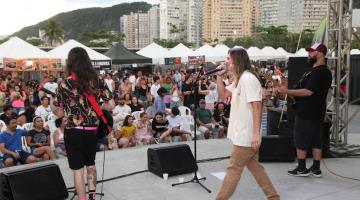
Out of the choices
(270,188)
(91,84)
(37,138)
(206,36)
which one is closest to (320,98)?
(270,188)

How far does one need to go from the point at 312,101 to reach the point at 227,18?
11813 cm

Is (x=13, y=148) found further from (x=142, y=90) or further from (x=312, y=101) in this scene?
(x=142, y=90)

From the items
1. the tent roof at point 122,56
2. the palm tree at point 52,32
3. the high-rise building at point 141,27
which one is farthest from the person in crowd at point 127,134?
the high-rise building at point 141,27

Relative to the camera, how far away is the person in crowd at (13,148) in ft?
20.1

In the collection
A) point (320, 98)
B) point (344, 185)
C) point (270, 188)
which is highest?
A: point (320, 98)

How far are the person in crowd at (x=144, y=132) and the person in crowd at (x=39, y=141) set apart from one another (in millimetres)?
1840

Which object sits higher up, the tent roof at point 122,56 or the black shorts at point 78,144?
the tent roof at point 122,56

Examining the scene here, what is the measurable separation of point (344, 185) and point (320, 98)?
1.12 m

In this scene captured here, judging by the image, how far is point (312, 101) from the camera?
5.07 metres

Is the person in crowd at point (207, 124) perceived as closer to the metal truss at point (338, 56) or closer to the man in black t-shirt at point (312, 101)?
the metal truss at point (338, 56)

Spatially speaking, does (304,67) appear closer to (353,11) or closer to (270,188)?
(353,11)

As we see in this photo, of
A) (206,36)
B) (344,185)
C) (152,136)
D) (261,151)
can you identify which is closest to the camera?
(344,185)

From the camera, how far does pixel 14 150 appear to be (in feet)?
20.6

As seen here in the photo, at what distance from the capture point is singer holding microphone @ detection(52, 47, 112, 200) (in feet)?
12.1
